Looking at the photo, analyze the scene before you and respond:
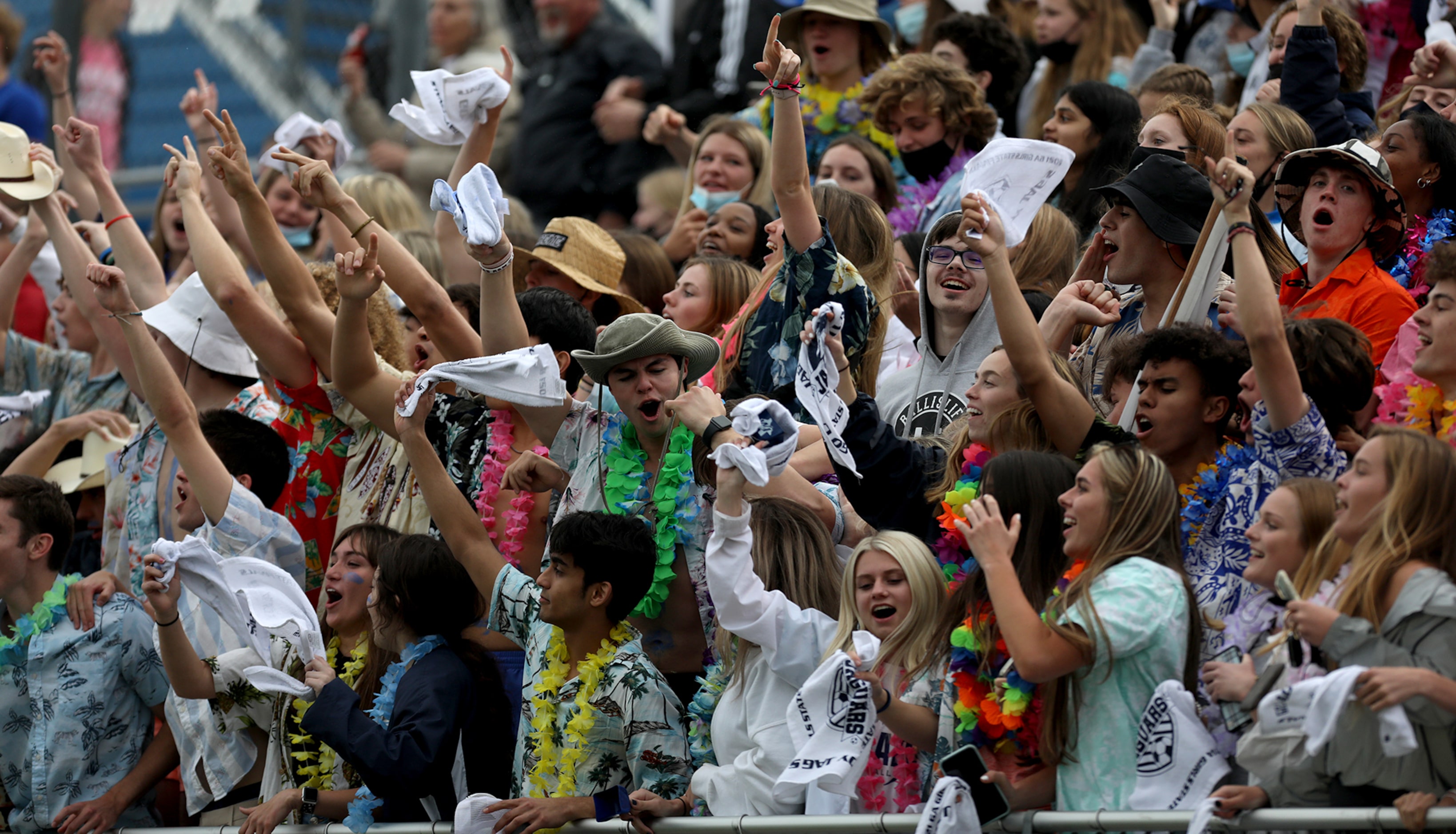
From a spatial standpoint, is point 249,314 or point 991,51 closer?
point 249,314

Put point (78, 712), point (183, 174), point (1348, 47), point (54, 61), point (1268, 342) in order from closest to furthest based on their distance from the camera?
point (1268, 342)
point (78, 712)
point (183, 174)
point (1348, 47)
point (54, 61)

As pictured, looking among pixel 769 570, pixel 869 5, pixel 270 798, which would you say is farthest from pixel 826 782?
pixel 869 5

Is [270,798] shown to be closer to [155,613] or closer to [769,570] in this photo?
[155,613]

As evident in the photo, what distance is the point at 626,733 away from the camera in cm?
459

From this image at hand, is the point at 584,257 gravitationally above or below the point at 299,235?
above

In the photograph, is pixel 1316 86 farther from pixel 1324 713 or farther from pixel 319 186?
pixel 319 186

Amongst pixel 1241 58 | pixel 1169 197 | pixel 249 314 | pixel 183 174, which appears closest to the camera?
pixel 1169 197

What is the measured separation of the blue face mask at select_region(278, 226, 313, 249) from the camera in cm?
787

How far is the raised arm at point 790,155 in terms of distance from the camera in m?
4.87

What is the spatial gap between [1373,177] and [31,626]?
4.25 m

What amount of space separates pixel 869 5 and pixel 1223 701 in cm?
466

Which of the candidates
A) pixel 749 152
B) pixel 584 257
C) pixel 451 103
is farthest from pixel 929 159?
pixel 451 103

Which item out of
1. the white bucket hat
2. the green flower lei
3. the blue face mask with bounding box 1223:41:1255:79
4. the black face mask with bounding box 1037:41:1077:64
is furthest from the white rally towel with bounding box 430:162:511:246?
the blue face mask with bounding box 1223:41:1255:79

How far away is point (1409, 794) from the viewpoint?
3.46m
